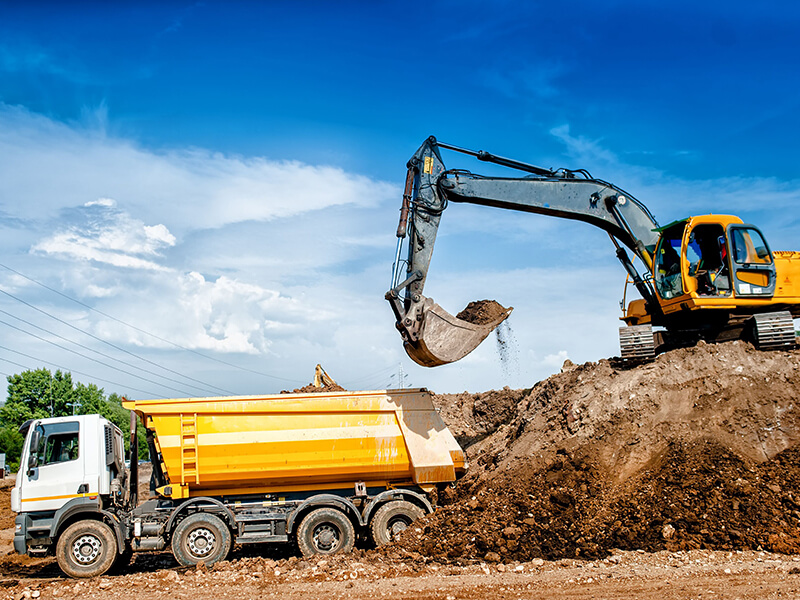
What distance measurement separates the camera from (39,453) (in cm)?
1218

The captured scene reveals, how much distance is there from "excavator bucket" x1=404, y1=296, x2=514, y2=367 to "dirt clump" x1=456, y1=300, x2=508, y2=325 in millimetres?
532

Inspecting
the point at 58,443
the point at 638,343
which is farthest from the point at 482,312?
the point at 58,443

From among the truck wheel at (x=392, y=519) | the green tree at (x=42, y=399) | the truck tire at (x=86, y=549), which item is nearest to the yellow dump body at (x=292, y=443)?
the truck wheel at (x=392, y=519)

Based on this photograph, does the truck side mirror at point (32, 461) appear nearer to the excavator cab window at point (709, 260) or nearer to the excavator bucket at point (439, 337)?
the excavator bucket at point (439, 337)

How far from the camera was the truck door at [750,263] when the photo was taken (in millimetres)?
14461

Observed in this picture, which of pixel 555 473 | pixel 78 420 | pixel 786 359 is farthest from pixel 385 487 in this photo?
pixel 786 359

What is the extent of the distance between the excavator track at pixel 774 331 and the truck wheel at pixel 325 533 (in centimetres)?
925

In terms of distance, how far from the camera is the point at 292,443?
12508 mm

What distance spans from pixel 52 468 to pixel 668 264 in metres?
13.1

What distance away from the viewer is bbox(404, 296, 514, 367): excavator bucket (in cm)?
1230

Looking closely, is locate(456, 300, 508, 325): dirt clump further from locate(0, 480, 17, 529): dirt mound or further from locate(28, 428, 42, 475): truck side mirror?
locate(0, 480, 17, 529): dirt mound

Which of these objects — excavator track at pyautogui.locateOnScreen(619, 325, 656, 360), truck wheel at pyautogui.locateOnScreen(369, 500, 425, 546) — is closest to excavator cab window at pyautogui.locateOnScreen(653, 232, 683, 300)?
excavator track at pyautogui.locateOnScreen(619, 325, 656, 360)

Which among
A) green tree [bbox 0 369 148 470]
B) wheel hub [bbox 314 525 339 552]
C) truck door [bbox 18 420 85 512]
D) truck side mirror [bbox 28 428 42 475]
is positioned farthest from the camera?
green tree [bbox 0 369 148 470]

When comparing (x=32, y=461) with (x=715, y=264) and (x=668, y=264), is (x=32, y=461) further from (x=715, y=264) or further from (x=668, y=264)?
(x=715, y=264)
